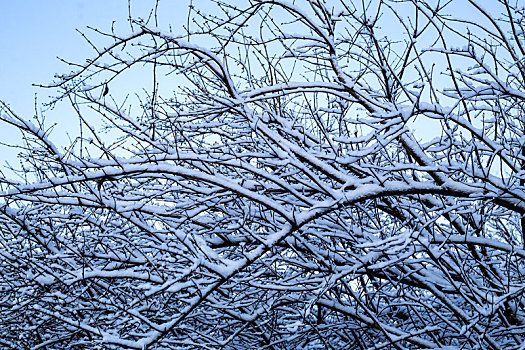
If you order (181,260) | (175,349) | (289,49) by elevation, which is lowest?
(175,349)

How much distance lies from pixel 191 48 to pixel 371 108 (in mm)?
1842

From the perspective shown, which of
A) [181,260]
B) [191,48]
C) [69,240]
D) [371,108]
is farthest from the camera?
[69,240]

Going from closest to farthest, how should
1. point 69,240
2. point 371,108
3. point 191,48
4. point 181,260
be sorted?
point 191,48, point 181,260, point 371,108, point 69,240

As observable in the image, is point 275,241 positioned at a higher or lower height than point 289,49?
lower

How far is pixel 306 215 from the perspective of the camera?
11.5 feet

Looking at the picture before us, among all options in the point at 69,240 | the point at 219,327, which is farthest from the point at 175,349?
the point at 69,240

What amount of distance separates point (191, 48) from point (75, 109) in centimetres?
101

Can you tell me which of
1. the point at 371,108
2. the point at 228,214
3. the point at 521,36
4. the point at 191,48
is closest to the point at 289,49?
the point at 371,108

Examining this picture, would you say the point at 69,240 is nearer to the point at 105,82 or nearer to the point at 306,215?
the point at 105,82

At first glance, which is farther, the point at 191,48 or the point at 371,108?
the point at 371,108

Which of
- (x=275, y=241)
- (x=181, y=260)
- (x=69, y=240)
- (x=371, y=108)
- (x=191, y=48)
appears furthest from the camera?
(x=69, y=240)

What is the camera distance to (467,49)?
13.8ft

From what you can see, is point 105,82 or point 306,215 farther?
point 105,82

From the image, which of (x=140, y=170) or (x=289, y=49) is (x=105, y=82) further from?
(x=289, y=49)
